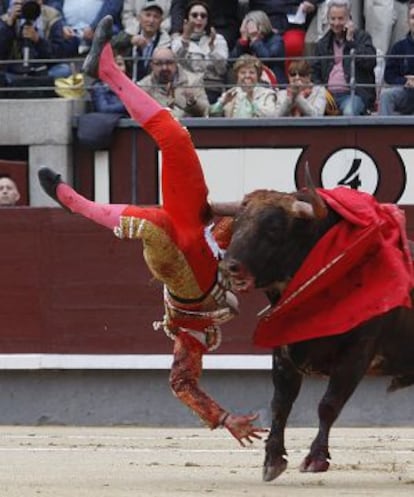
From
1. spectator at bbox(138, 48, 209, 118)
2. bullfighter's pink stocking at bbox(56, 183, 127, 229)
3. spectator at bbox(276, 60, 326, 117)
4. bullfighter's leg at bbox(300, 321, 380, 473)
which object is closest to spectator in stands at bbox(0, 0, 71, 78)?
spectator at bbox(138, 48, 209, 118)

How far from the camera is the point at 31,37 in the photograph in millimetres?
13367

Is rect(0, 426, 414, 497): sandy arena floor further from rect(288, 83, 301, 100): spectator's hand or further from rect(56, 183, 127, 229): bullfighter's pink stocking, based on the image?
rect(288, 83, 301, 100): spectator's hand

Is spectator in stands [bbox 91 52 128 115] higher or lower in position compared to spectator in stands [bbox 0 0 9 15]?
lower

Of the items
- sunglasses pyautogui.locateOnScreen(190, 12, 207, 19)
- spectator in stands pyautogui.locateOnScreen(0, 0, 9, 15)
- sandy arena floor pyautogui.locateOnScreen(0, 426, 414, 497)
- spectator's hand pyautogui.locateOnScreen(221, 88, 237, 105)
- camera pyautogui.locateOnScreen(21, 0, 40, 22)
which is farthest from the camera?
spectator in stands pyautogui.locateOnScreen(0, 0, 9, 15)

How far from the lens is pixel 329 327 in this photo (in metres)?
8.02

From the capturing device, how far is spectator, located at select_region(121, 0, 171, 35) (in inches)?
529

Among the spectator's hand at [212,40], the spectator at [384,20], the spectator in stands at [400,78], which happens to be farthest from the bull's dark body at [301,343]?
the spectator at [384,20]

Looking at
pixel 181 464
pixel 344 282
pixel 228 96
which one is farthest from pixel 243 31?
pixel 344 282

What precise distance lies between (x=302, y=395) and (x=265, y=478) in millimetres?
4398

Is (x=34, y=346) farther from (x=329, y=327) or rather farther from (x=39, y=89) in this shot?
(x=329, y=327)

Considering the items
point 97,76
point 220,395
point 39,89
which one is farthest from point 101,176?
point 97,76

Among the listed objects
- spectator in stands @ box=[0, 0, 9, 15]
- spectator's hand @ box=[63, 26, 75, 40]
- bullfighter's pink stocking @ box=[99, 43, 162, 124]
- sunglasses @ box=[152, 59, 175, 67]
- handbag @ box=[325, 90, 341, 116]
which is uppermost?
bullfighter's pink stocking @ box=[99, 43, 162, 124]

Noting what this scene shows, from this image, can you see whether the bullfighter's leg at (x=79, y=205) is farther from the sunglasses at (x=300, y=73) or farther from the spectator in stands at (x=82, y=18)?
the spectator in stands at (x=82, y=18)

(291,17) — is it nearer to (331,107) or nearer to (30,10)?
(331,107)
